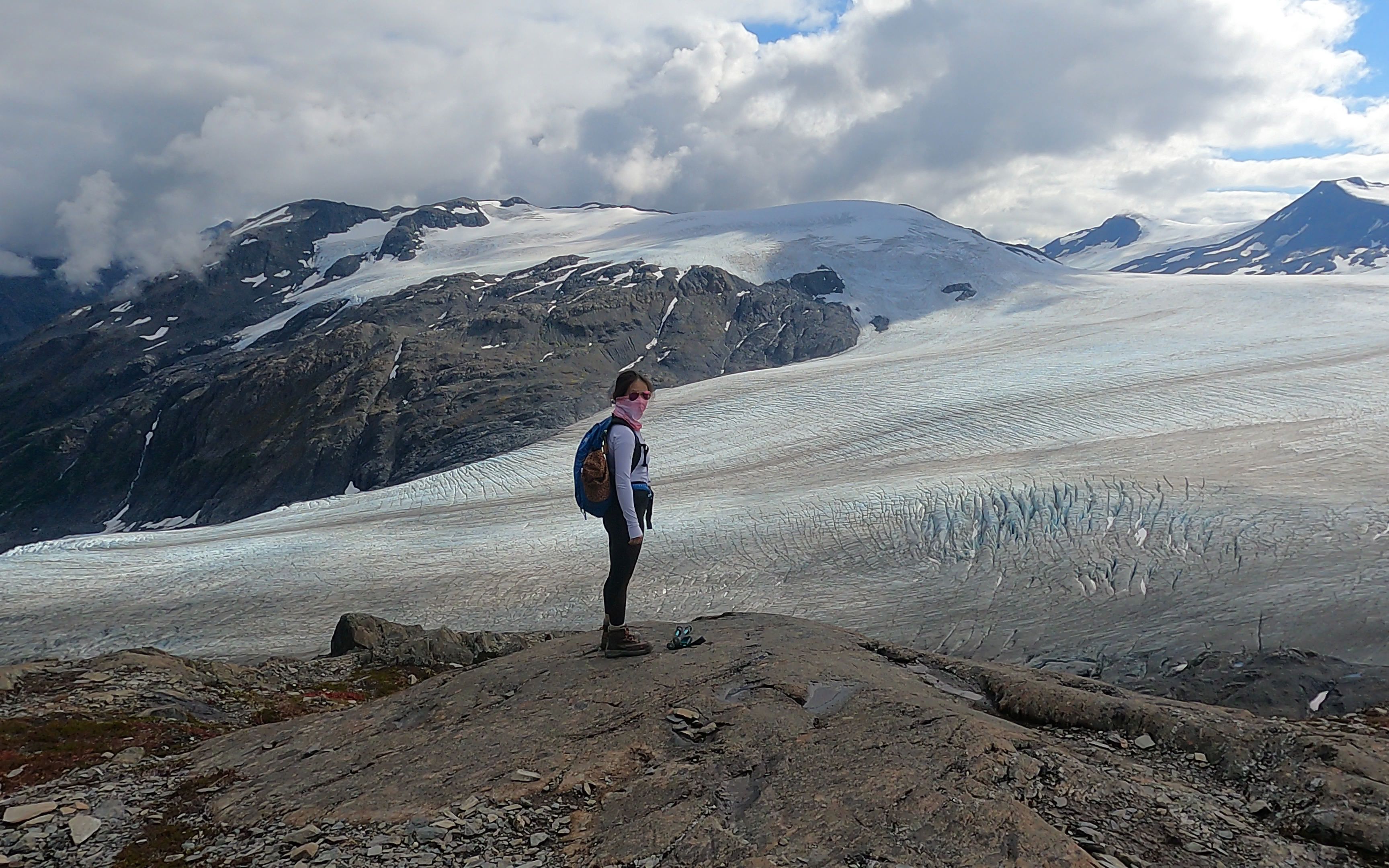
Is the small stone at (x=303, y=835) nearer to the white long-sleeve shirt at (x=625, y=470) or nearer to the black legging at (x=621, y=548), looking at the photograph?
the black legging at (x=621, y=548)

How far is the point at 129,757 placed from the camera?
29.1 ft

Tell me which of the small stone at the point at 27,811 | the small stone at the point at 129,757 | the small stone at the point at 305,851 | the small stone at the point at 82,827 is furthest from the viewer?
the small stone at the point at 129,757

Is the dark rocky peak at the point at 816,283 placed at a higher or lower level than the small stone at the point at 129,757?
higher

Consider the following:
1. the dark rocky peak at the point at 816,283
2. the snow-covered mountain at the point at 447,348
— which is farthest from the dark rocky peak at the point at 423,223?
the dark rocky peak at the point at 816,283

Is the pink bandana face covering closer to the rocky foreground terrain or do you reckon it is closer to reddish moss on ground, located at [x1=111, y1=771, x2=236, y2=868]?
the rocky foreground terrain

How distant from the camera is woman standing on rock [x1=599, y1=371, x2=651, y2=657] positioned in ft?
27.9

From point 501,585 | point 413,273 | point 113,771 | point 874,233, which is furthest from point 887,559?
point 413,273

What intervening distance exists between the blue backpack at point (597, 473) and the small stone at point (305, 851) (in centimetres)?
344

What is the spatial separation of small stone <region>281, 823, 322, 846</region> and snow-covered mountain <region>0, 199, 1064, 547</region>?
44341mm

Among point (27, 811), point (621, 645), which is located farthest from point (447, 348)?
point (27, 811)

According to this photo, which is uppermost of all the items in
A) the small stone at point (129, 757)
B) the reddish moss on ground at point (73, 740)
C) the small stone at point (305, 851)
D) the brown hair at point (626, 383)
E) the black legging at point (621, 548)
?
the brown hair at point (626, 383)

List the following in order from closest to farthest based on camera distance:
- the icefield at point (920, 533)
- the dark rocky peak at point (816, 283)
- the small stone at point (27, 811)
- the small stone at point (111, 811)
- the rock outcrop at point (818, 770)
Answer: the rock outcrop at point (818, 770), the small stone at point (27, 811), the small stone at point (111, 811), the icefield at point (920, 533), the dark rocky peak at point (816, 283)

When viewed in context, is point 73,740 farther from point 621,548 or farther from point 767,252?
point 767,252

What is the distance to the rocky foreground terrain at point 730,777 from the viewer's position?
563 centimetres
